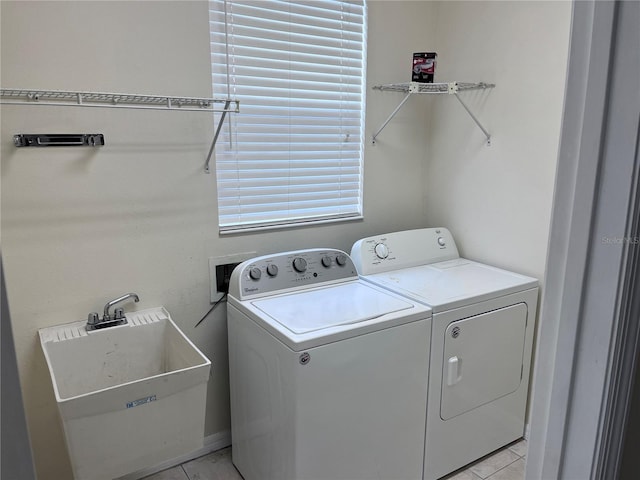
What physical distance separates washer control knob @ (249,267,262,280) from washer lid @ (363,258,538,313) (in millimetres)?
548

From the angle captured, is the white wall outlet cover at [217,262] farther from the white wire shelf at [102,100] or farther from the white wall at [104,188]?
the white wire shelf at [102,100]

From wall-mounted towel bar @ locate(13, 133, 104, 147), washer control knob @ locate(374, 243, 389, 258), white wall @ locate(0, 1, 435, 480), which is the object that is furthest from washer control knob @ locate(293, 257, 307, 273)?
wall-mounted towel bar @ locate(13, 133, 104, 147)

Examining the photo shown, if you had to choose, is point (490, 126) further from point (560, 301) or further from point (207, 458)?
point (207, 458)

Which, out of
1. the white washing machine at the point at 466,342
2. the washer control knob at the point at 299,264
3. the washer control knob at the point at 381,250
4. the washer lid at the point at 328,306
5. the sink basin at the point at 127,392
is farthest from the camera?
the washer control knob at the point at 381,250

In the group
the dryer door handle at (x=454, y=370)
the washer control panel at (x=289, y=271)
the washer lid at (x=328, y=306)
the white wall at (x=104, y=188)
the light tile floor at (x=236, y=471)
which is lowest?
the light tile floor at (x=236, y=471)

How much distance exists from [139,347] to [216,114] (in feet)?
3.38

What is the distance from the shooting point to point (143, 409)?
144 cm

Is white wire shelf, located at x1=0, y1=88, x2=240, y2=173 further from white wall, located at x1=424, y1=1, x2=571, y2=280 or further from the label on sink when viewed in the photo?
white wall, located at x1=424, y1=1, x2=571, y2=280

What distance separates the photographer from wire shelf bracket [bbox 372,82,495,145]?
2.26m

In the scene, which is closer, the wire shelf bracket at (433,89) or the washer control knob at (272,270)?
the washer control knob at (272,270)

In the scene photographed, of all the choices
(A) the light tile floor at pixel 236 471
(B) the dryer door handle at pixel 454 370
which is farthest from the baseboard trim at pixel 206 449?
(B) the dryer door handle at pixel 454 370

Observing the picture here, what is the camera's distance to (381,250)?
2.35 meters

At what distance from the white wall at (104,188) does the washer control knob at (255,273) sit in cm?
22

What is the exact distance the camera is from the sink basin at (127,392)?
1365 mm
